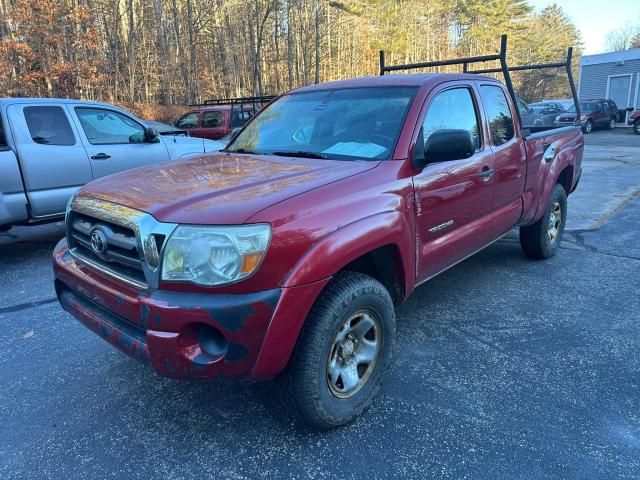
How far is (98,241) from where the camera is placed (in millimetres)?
2404

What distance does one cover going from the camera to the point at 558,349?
333 centimetres

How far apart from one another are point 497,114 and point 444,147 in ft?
5.02

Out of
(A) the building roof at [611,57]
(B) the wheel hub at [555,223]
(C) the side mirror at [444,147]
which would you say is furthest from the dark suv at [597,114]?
(C) the side mirror at [444,147]

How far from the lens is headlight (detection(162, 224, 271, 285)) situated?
203 cm

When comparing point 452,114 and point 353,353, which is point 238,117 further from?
point 353,353

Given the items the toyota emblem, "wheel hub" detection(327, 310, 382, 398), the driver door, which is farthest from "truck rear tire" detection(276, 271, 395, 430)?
the driver door

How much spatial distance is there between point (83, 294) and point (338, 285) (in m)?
1.38

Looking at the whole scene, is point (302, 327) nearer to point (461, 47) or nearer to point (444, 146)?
point (444, 146)

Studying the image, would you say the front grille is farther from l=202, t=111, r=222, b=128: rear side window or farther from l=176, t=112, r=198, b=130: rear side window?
l=176, t=112, r=198, b=130: rear side window

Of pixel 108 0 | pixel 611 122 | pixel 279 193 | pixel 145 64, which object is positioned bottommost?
pixel 611 122

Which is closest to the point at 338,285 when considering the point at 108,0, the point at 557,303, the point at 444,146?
the point at 444,146

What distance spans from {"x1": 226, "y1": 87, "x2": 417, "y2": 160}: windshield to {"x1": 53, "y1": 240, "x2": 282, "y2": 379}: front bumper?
1.30m

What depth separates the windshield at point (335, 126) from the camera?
3.01 meters

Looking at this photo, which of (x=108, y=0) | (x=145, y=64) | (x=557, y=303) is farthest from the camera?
(x=145, y=64)
